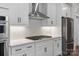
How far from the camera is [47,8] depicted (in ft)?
5.16

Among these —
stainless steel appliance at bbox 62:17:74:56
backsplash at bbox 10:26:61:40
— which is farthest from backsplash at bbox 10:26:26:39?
stainless steel appliance at bbox 62:17:74:56

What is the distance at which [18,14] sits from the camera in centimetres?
152

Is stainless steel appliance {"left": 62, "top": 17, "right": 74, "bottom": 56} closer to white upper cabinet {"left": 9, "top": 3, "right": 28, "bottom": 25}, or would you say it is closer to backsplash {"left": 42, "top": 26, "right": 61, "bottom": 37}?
backsplash {"left": 42, "top": 26, "right": 61, "bottom": 37}

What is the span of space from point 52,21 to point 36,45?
408 mm

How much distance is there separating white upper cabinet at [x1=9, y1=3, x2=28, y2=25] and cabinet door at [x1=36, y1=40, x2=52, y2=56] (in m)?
0.38

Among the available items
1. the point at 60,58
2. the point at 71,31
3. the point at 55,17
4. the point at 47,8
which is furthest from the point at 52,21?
the point at 60,58

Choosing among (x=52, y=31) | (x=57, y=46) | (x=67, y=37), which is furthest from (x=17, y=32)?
(x=67, y=37)

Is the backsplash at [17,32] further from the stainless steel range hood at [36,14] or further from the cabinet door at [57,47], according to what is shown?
the cabinet door at [57,47]

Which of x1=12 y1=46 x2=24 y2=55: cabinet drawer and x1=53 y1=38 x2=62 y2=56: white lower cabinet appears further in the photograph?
x1=53 y1=38 x2=62 y2=56: white lower cabinet

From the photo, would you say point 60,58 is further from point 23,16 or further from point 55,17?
point 23,16

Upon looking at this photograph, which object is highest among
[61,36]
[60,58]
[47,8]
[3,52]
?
[47,8]

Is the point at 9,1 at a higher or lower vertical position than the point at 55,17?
higher

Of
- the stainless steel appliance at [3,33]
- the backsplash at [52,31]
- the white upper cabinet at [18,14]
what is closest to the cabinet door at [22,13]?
the white upper cabinet at [18,14]

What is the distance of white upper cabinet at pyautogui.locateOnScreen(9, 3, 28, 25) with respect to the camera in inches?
59.0
